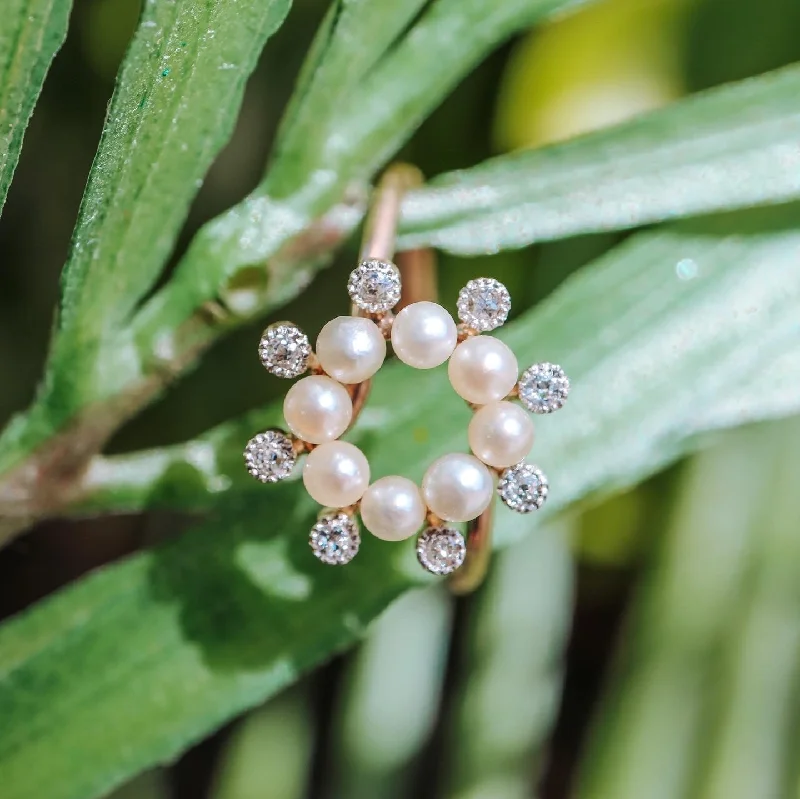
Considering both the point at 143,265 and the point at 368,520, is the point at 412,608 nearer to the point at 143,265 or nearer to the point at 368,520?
the point at 368,520

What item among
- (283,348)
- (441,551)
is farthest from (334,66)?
(441,551)

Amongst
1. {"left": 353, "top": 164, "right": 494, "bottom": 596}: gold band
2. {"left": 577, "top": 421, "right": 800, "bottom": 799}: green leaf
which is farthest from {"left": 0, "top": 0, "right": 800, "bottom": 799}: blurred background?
{"left": 353, "top": 164, "right": 494, "bottom": 596}: gold band

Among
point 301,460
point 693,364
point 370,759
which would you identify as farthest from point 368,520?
point 370,759

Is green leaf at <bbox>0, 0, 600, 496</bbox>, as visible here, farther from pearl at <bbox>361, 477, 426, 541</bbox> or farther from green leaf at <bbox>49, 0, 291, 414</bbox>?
pearl at <bbox>361, 477, 426, 541</bbox>

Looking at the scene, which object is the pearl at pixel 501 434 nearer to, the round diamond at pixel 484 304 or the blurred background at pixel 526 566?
the round diamond at pixel 484 304

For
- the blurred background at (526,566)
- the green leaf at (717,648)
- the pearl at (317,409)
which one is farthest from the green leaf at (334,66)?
the green leaf at (717,648)

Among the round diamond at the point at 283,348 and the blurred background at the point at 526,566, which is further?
the blurred background at the point at 526,566

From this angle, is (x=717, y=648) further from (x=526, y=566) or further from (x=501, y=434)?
(x=501, y=434)
